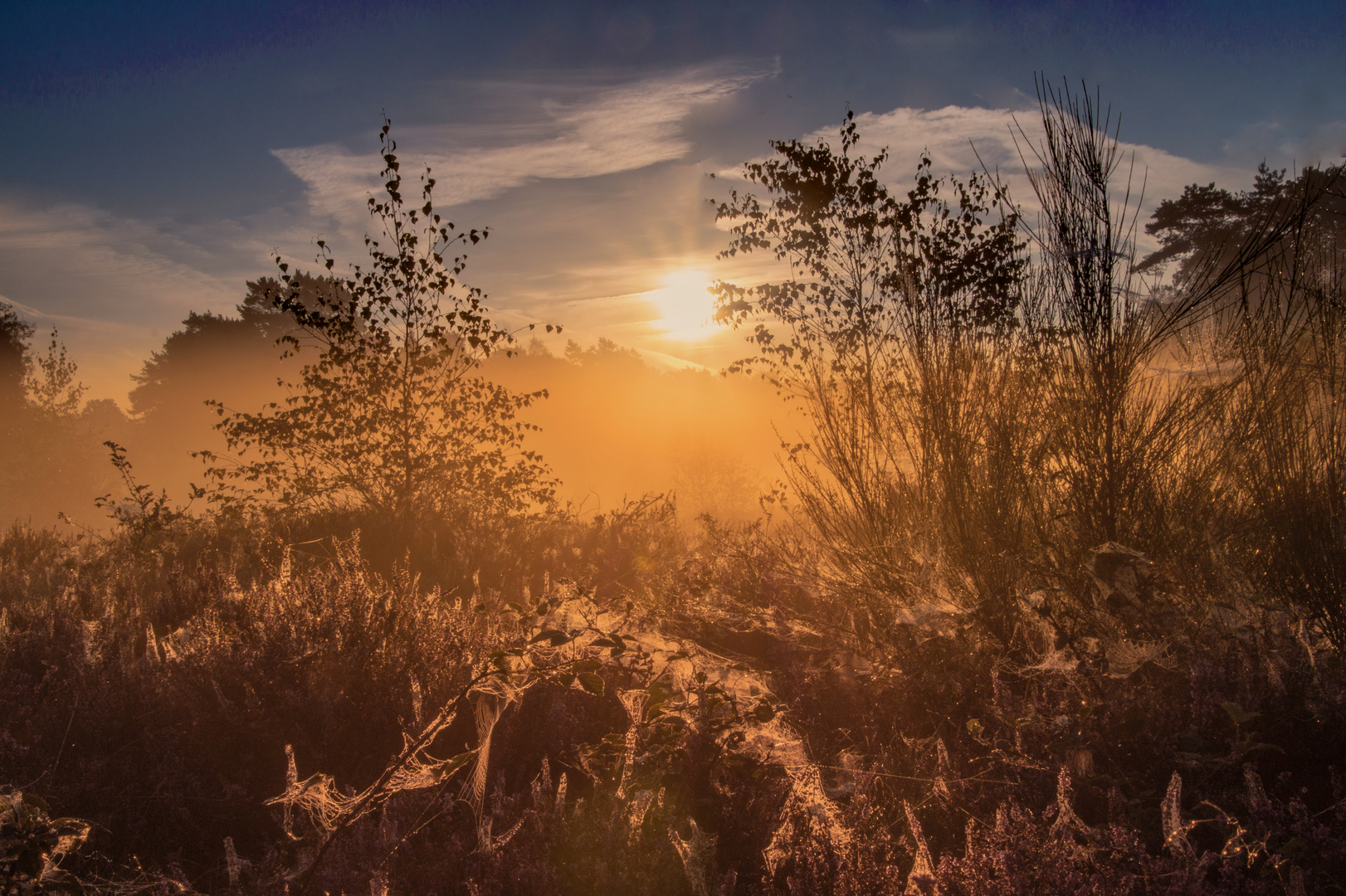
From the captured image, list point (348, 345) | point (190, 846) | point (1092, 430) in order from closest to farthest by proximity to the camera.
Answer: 1. point (190, 846)
2. point (1092, 430)
3. point (348, 345)

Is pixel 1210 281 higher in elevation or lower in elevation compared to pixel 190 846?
higher

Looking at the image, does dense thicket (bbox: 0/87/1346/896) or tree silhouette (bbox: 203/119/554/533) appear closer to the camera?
dense thicket (bbox: 0/87/1346/896)

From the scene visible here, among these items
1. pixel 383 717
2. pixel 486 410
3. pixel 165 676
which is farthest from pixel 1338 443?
pixel 486 410

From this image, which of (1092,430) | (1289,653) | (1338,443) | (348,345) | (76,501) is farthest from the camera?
(76,501)

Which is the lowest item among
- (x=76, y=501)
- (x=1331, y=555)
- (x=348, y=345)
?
(x=76, y=501)

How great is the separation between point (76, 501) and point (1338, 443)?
43.9m

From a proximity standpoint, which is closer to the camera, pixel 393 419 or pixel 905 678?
pixel 905 678

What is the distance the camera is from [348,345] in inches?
301

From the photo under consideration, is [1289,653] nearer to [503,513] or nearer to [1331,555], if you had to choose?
[1331,555]

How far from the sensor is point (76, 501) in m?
32.8

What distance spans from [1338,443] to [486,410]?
23.4 ft

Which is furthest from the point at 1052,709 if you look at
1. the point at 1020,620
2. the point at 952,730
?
the point at 1020,620

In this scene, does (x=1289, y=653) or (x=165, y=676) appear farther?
(x=165, y=676)

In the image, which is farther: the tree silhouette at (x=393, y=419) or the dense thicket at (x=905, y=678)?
the tree silhouette at (x=393, y=419)
